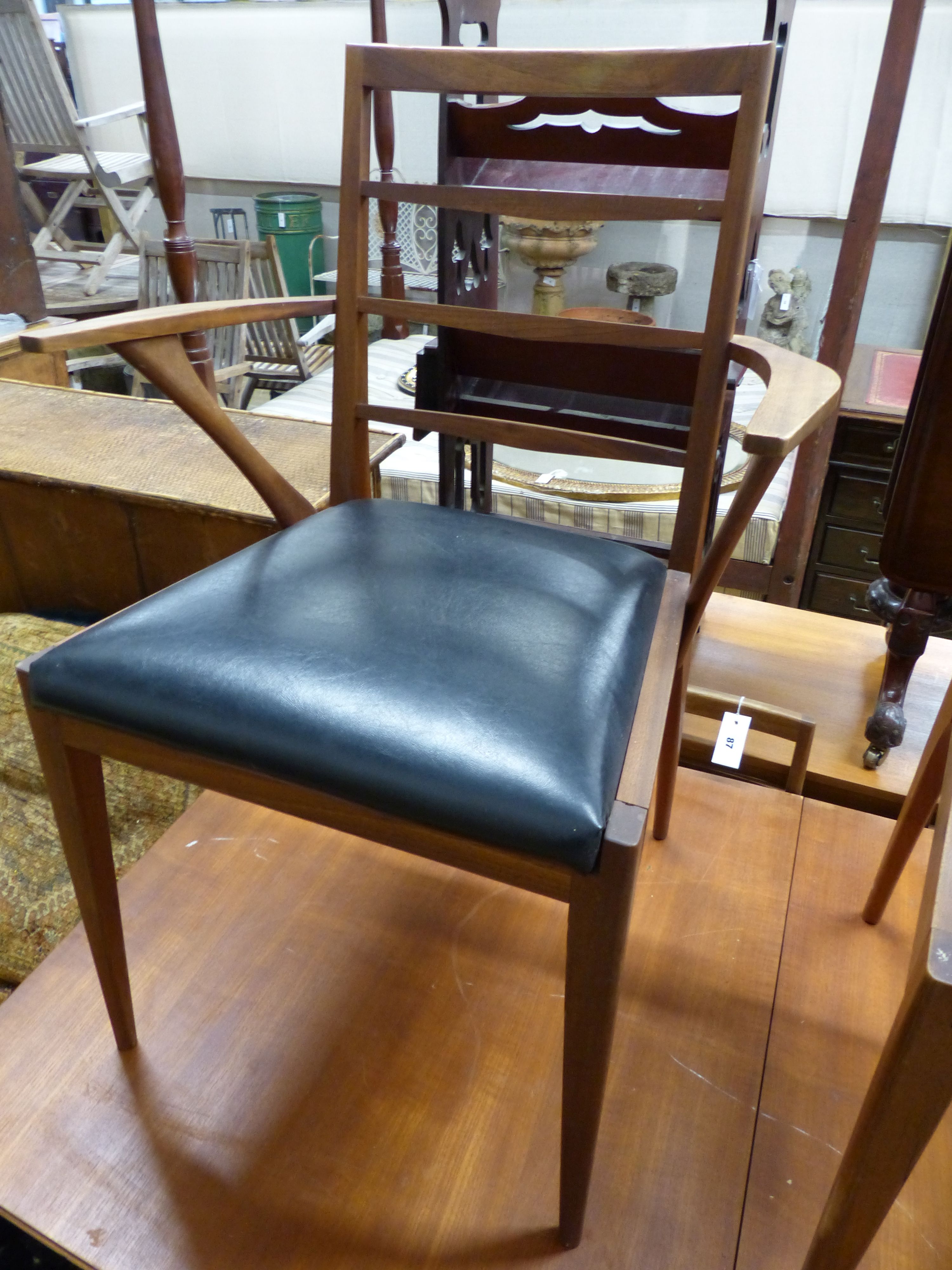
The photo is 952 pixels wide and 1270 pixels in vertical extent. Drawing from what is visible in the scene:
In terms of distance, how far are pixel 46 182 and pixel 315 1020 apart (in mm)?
5461

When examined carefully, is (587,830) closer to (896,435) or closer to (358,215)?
(358,215)

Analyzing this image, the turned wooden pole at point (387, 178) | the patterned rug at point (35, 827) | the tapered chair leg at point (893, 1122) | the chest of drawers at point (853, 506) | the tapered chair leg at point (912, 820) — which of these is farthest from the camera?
the chest of drawers at point (853, 506)

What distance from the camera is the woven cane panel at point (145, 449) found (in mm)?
1357

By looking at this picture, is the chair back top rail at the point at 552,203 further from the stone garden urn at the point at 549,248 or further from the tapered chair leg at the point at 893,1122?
the stone garden urn at the point at 549,248

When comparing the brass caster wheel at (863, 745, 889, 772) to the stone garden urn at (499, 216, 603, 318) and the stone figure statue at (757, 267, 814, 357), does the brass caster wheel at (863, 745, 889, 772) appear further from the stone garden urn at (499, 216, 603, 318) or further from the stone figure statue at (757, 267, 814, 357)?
the stone figure statue at (757, 267, 814, 357)

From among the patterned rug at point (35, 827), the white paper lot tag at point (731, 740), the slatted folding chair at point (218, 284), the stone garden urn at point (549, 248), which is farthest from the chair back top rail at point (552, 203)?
the slatted folding chair at point (218, 284)

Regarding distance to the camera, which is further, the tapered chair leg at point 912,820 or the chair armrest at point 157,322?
the tapered chair leg at point 912,820

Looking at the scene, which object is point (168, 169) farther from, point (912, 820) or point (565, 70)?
point (912, 820)

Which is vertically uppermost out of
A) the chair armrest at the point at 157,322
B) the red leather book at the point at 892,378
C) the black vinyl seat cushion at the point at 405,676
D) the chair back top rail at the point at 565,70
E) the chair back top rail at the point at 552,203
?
the chair back top rail at the point at 565,70

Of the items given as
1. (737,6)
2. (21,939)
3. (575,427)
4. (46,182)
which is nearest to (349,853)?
(21,939)

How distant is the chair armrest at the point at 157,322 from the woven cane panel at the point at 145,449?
0.43 metres

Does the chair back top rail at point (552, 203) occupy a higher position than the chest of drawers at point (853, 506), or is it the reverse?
the chair back top rail at point (552, 203)

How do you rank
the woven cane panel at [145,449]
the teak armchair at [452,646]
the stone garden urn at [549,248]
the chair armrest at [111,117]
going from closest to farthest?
the teak armchair at [452,646]
the woven cane panel at [145,449]
the stone garden urn at [549,248]
the chair armrest at [111,117]

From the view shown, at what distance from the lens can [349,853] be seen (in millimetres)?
1062
